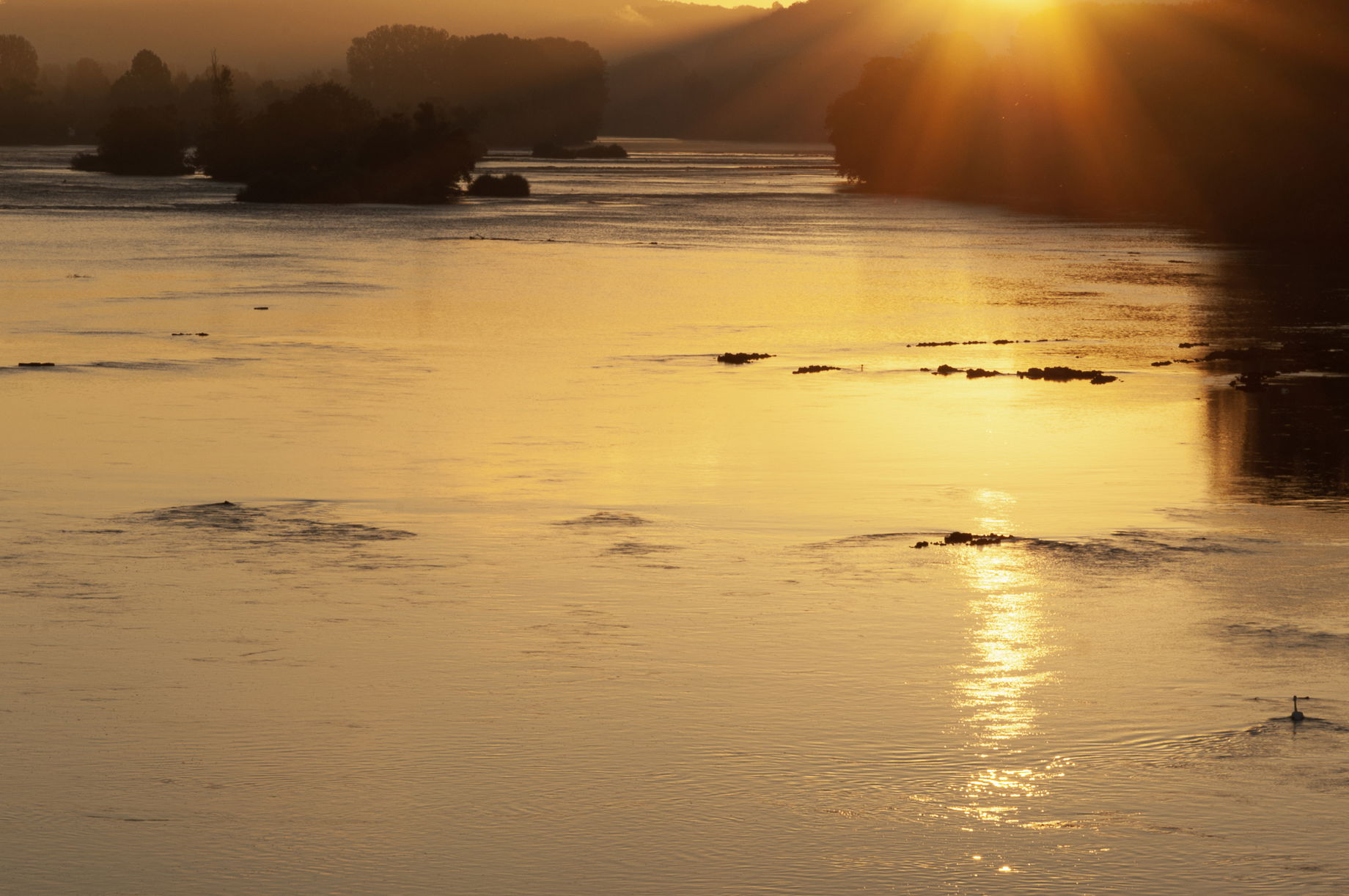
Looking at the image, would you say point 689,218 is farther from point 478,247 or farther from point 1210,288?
point 1210,288

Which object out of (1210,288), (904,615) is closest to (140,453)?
(904,615)

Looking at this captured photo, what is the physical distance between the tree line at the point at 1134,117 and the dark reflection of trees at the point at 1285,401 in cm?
2814

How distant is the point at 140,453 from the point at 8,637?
7176 mm

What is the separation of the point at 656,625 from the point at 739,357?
54.5 ft

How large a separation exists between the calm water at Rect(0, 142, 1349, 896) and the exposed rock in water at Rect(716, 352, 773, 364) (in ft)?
1.68

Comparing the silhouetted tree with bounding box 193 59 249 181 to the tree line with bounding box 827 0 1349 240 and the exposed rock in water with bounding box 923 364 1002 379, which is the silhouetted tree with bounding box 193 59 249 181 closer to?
the tree line with bounding box 827 0 1349 240

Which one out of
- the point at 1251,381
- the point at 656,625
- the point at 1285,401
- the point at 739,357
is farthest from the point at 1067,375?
the point at 656,625

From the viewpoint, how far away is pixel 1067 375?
26.8 m

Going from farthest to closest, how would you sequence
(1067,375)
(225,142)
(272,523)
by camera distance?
(225,142) → (1067,375) → (272,523)

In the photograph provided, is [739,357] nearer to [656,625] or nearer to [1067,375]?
[1067,375]

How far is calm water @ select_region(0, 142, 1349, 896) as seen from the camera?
27.3 feet

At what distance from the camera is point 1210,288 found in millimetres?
45312

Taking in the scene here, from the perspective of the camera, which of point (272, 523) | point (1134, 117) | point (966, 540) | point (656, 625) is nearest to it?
point (656, 625)

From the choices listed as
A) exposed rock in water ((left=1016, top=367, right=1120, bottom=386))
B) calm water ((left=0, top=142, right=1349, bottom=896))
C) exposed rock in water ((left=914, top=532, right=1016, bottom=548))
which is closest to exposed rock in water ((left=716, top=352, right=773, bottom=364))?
calm water ((left=0, top=142, right=1349, bottom=896))
